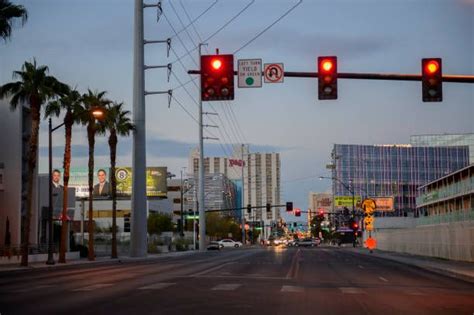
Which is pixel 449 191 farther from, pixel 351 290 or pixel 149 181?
pixel 351 290

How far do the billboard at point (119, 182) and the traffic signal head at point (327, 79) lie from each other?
95.5m

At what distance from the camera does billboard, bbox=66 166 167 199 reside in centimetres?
11631

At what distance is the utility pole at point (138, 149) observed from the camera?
60.8 meters

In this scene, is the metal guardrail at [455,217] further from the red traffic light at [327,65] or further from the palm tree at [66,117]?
the red traffic light at [327,65]

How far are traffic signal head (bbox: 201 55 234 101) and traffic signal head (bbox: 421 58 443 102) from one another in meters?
6.32

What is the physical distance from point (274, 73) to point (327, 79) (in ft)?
6.35

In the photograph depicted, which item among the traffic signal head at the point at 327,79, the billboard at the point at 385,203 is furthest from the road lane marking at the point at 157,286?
the billboard at the point at 385,203

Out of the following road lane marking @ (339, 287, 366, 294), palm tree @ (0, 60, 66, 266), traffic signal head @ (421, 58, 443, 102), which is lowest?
road lane marking @ (339, 287, 366, 294)

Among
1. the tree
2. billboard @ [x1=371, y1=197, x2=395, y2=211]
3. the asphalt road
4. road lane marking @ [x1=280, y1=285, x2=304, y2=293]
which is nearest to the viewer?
the asphalt road

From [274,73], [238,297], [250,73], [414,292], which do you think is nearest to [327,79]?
[274,73]

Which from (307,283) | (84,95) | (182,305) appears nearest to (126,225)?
(84,95)

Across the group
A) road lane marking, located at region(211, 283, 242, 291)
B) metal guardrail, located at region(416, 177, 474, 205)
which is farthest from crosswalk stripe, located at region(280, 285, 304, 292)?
metal guardrail, located at region(416, 177, 474, 205)

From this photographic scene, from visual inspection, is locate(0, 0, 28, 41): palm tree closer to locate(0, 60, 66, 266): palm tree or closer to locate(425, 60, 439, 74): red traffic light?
locate(0, 60, 66, 266): palm tree

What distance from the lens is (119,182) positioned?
11644 centimetres
